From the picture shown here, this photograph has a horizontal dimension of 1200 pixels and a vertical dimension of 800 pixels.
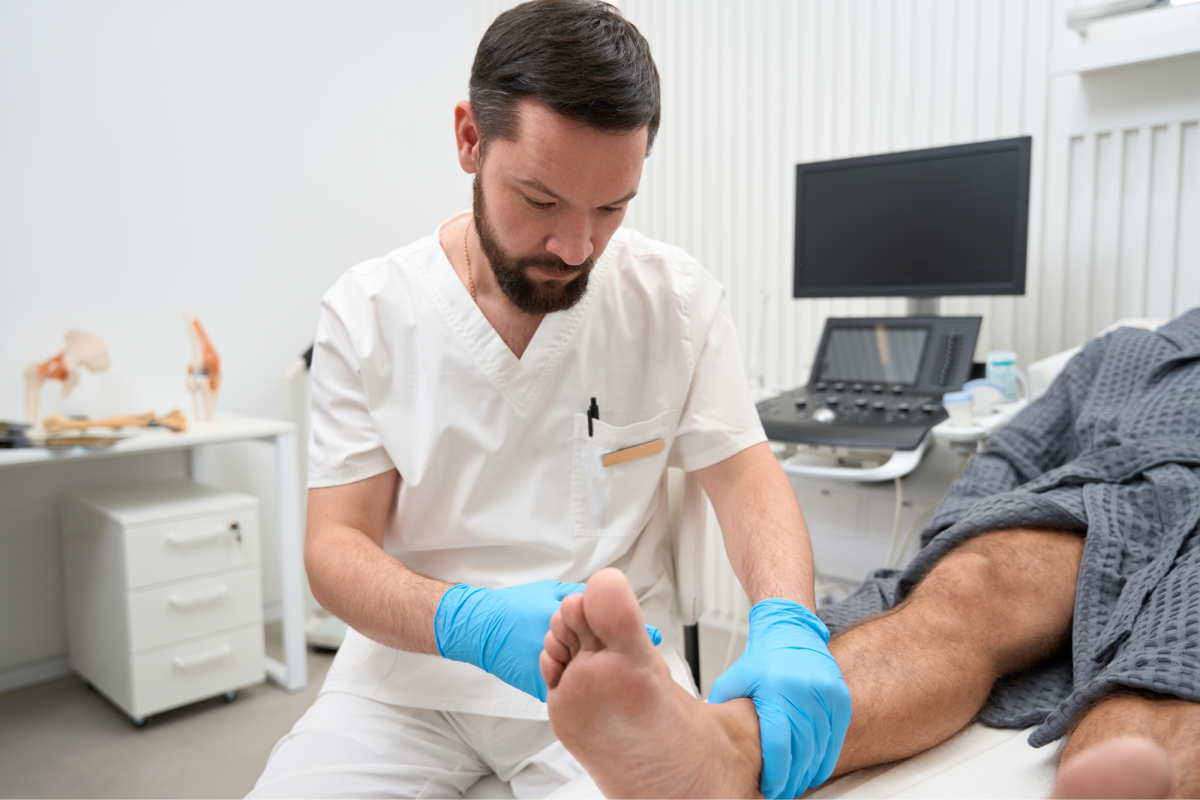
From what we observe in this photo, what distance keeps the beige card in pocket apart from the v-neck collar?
13 cm

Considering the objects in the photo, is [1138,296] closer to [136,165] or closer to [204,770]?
[204,770]

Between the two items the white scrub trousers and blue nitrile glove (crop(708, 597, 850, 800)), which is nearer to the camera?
blue nitrile glove (crop(708, 597, 850, 800))

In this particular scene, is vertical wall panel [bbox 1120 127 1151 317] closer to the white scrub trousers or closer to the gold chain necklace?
the gold chain necklace

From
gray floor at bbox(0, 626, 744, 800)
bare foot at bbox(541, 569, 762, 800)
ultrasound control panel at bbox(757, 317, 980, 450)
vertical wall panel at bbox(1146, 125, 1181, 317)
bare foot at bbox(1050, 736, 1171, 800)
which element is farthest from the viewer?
vertical wall panel at bbox(1146, 125, 1181, 317)

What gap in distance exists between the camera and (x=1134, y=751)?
48 centimetres

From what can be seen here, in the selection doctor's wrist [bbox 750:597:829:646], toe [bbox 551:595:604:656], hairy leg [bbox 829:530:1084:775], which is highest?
toe [bbox 551:595:604:656]

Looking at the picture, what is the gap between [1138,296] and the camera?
1.90 m

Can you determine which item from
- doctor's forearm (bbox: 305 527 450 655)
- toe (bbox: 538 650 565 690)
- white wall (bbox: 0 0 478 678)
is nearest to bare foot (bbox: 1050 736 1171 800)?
toe (bbox: 538 650 565 690)

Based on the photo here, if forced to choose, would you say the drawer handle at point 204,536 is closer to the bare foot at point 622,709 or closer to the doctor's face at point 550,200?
the doctor's face at point 550,200

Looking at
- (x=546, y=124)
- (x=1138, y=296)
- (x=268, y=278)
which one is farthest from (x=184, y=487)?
(x=1138, y=296)

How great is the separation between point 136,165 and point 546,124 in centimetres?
194

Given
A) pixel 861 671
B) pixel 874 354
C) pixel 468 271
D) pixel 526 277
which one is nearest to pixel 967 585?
pixel 861 671

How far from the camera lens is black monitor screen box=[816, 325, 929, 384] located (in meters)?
1.92

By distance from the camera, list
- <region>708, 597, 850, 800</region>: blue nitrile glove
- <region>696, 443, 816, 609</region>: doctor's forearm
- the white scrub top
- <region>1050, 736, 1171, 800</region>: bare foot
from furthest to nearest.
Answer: the white scrub top → <region>696, 443, 816, 609</region>: doctor's forearm → <region>708, 597, 850, 800</region>: blue nitrile glove → <region>1050, 736, 1171, 800</region>: bare foot
